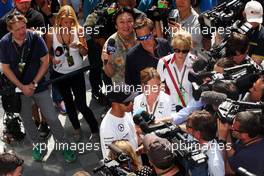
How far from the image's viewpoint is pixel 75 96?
→ 20.5 feet

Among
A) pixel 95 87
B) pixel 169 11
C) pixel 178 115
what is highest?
pixel 169 11

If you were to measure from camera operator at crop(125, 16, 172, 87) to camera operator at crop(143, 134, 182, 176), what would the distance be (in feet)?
6.29

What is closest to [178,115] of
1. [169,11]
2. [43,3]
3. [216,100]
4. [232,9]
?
[216,100]

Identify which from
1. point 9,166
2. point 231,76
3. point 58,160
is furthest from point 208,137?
point 58,160

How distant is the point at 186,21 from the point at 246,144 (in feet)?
8.22

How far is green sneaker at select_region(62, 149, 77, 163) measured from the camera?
236 inches

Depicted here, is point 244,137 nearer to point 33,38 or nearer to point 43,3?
point 33,38

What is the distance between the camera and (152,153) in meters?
3.78

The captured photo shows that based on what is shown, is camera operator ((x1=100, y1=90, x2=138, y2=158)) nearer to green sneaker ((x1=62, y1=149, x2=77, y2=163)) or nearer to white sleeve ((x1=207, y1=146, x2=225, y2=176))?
white sleeve ((x1=207, y1=146, x2=225, y2=176))

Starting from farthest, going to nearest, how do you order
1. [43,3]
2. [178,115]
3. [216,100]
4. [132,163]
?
[43,3] → [178,115] → [216,100] → [132,163]

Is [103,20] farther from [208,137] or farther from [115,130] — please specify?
[208,137]

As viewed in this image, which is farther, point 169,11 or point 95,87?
point 95,87

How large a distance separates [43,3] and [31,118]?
6.16ft

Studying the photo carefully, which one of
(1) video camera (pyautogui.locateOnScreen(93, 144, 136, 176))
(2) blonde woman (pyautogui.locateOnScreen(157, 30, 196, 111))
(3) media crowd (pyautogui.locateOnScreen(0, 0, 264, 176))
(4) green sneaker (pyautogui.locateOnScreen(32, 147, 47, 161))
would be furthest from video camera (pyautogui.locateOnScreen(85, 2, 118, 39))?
(1) video camera (pyautogui.locateOnScreen(93, 144, 136, 176))
